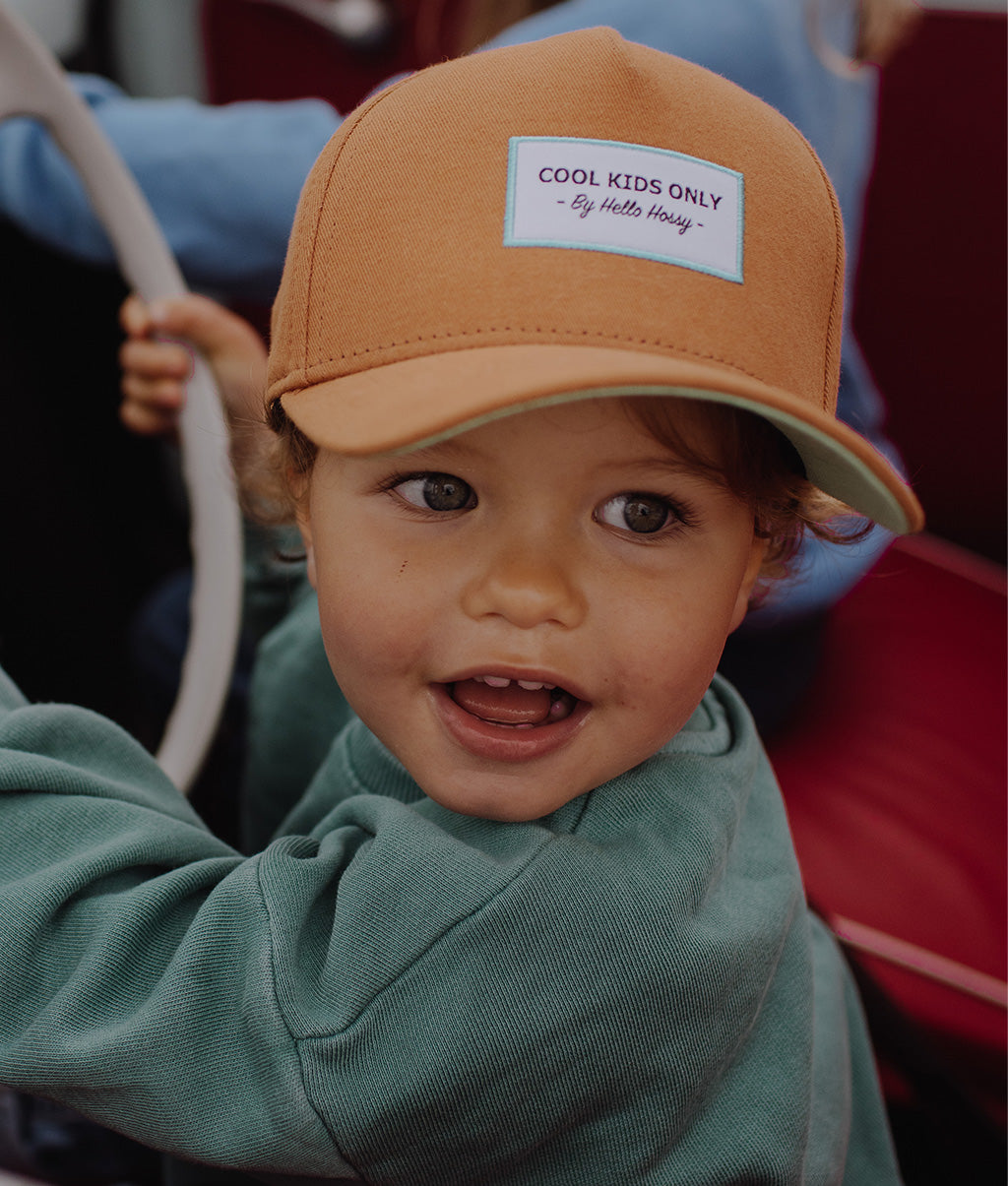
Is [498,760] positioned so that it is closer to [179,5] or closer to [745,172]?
[745,172]

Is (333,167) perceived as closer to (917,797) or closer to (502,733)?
(502,733)

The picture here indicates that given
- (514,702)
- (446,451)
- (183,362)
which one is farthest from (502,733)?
(183,362)

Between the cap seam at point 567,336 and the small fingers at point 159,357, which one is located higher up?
the cap seam at point 567,336

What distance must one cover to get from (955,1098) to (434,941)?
1.45 ft

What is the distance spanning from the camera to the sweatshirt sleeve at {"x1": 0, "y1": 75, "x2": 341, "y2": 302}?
3.15 ft

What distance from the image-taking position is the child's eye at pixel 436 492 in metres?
0.45

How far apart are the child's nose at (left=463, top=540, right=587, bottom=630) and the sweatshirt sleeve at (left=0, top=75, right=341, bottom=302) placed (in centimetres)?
67

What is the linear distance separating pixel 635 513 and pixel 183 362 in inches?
20.1

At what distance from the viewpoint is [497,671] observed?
0.44 metres

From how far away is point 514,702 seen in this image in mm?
469

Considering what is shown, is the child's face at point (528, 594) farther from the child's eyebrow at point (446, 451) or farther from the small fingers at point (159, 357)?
the small fingers at point (159, 357)

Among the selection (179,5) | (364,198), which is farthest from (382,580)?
(179,5)

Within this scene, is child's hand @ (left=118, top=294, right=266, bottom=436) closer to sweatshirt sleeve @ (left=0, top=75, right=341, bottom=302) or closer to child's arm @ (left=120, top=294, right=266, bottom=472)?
child's arm @ (left=120, top=294, right=266, bottom=472)

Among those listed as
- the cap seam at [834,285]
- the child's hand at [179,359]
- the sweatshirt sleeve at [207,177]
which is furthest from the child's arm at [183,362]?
the cap seam at [834,285]
